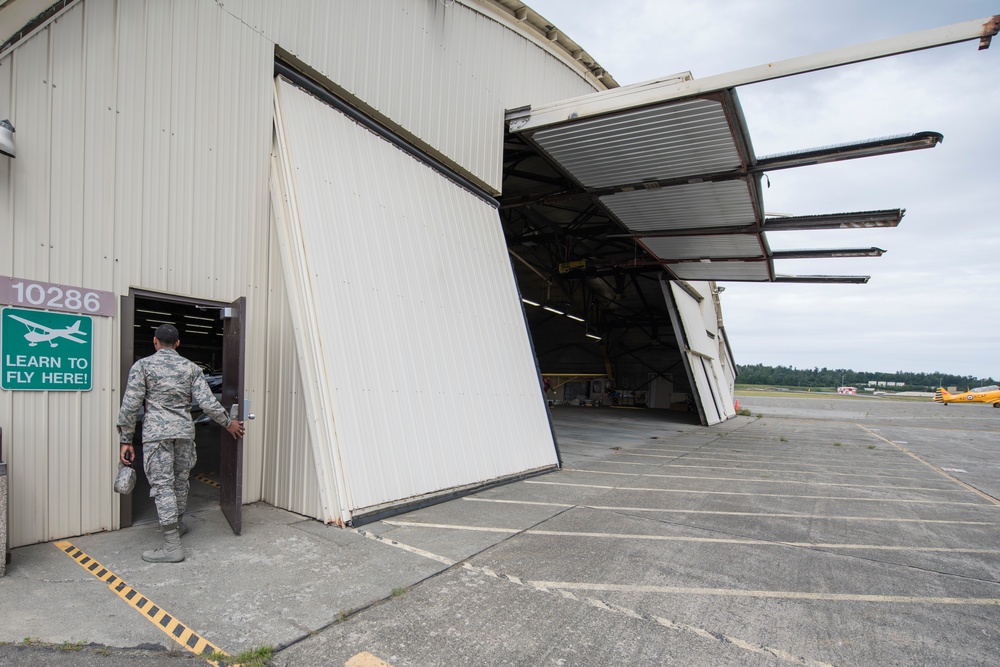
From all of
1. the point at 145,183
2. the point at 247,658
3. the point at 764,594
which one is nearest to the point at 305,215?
the point at 145,183

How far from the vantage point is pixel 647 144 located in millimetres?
9766

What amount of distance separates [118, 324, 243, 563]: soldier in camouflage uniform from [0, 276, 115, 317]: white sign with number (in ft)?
2.38

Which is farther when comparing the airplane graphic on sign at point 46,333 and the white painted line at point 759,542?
the white painted line at point 759,542

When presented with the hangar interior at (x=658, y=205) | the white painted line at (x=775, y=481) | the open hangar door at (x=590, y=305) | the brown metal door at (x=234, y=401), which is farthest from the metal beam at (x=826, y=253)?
the brown metal door at (x=234, y=401)

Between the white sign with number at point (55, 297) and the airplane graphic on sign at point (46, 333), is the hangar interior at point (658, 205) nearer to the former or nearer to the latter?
the white sign with number at point (55, 297)

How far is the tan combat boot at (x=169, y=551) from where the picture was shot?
405 centimetres

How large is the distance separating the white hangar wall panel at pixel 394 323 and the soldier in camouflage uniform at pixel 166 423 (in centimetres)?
126

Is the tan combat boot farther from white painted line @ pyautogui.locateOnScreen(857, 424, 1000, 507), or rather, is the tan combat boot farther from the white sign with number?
white painted line @ pyautogui.locateOnScreen(857, 424, 1000, 507)

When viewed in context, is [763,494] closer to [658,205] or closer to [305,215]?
[658,205]

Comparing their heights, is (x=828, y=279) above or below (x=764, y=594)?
above

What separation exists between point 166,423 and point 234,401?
80 centimetres

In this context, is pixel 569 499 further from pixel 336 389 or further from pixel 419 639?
pixel 419 639

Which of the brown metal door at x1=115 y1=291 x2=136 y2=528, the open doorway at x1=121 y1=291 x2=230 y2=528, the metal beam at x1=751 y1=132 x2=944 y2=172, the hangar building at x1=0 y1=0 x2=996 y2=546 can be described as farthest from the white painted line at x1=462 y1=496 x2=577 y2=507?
the metal beam at x1=751 y1=132 x2=944 y2=172

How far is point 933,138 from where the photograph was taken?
26.1ft
